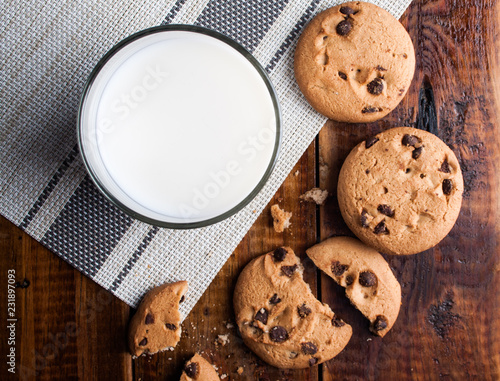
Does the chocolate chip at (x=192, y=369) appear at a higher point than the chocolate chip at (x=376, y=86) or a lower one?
lower

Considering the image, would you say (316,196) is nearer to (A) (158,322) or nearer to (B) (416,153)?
(B) (416,153)

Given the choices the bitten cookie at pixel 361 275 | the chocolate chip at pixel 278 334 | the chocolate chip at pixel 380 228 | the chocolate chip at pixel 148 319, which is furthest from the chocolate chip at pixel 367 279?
the chocolate chip at pixel 148 319

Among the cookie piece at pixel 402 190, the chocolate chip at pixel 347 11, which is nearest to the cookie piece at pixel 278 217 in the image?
the cookie piece at pixel 402 190

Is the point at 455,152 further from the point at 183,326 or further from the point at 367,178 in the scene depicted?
the point at 183,326

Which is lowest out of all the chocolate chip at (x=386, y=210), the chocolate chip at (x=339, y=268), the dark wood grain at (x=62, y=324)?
the dark wood grain at (x=62, y=324)

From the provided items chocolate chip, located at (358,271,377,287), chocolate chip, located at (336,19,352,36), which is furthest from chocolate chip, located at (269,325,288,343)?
chocolate chip, located at (336,19,352,36)

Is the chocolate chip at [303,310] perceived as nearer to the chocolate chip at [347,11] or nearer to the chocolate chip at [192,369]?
the chocolate chip at [192,369]

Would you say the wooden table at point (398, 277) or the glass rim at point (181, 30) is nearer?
the glass rim at point (181, 30)

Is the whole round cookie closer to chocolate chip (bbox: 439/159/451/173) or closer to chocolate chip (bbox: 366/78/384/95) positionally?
chocolate chip (bbox: 366/78/384/95)
